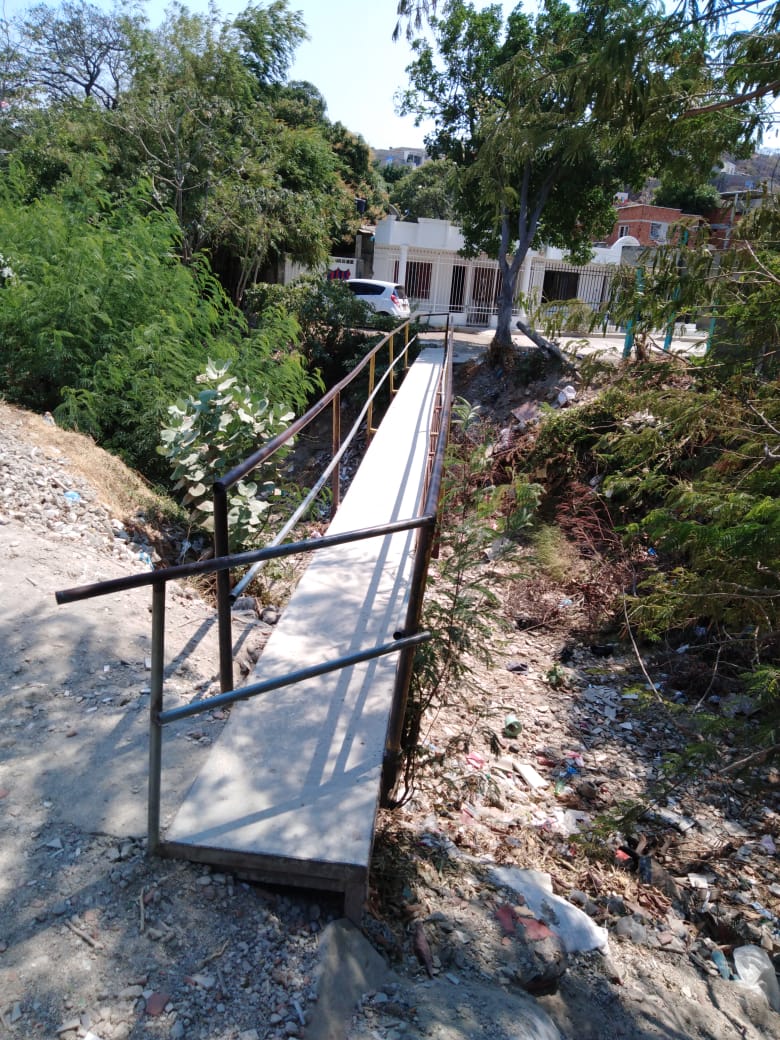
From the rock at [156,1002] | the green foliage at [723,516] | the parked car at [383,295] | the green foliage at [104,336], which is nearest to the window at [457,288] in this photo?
the parked car at [383,295]

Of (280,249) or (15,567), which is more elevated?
(280,249)

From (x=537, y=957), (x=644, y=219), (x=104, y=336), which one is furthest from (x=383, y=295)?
(x=644, y=219)

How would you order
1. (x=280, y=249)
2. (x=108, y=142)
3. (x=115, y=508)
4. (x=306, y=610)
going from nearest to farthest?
1. (x=306, y=610)
2. (x=115, y=508)
3. (x=108, y=142)
4. (x=280, y=249)

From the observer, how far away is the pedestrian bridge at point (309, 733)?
7.04 feet

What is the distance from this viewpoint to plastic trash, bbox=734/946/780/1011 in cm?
278

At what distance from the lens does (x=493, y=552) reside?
301 inches

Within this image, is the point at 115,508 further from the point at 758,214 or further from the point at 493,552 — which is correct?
the point at 758,214

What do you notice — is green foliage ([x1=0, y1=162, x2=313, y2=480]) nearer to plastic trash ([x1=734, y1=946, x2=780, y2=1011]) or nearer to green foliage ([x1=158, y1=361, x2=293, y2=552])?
green foliage ([x1=158, y1=361, x2=293, y2=552])

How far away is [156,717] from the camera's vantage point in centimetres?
205

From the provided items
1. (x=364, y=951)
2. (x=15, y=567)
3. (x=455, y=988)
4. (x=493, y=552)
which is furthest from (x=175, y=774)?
(x=493, y=552)

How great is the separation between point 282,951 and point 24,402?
617 centimetres

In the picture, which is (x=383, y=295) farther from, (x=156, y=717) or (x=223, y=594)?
(x=156, y=717)

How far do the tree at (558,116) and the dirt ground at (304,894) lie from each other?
350cm

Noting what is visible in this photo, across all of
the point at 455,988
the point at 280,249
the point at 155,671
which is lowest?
the point at 455,988
